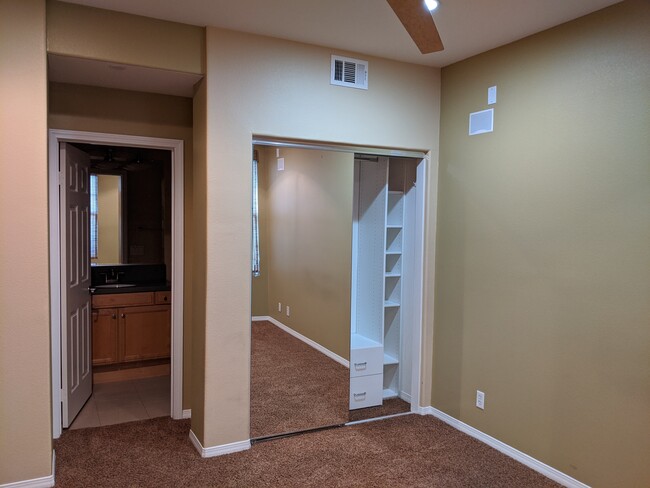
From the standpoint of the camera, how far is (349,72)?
133 inches

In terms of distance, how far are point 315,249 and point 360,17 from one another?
1.55m

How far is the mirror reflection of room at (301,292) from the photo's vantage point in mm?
3318

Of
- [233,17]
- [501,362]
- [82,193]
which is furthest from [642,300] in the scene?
[82,193]

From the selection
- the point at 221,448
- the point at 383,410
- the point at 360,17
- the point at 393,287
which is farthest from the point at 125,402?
the point at 360,17

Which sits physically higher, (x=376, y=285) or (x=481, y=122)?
(x=481, y=122)

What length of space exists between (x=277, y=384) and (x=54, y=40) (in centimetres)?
246

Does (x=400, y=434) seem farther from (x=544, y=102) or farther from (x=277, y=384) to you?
(x=544, y=102)

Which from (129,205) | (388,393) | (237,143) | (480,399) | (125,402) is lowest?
(125,402)

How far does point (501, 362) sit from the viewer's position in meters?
3.19

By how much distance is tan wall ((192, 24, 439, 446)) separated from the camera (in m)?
3.01

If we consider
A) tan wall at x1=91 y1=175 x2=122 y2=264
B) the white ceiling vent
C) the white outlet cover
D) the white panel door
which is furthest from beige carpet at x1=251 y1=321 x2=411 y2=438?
tan wall at x1=91 y1=175 x2=122 y2=264

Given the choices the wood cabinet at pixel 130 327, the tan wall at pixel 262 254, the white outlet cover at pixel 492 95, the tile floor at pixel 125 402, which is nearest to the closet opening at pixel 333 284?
the tan wall at pixel 262 254

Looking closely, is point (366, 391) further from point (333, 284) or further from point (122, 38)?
point (122, 38)

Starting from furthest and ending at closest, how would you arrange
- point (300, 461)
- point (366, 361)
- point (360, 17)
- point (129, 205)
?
point (129, 205) → point (366, 361) → point (300, 461) → point (360, 17)
